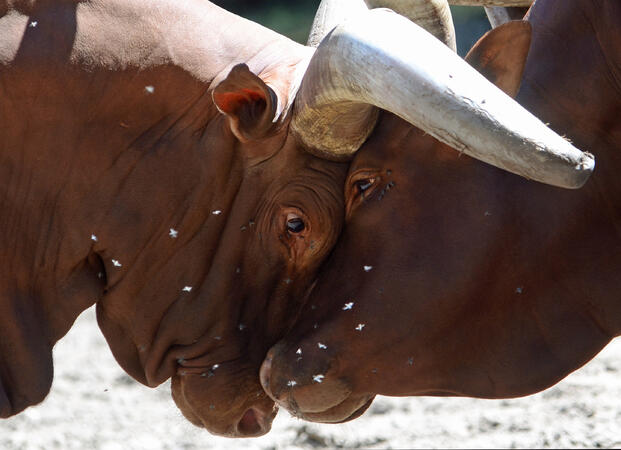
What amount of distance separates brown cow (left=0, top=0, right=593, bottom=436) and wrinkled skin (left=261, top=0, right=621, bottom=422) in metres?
0.14

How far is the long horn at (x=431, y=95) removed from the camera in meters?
2.65

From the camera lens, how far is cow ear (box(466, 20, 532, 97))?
124 inches

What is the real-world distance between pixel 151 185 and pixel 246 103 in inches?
14.3

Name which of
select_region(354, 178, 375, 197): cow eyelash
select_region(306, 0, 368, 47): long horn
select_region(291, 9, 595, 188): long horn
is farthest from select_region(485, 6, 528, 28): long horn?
select_region(291, 9, 595, 188): long horn

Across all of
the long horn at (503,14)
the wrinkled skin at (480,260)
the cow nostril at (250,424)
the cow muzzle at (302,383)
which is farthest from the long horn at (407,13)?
Answer: the cow nostril at (250,424)

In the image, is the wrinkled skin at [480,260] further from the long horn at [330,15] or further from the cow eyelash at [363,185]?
the long horn at [330,15]

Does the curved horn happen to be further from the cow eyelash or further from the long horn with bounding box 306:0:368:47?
the cow eyelash

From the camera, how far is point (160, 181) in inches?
135

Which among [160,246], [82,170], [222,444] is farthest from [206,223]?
[222,444]

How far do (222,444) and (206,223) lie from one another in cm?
194

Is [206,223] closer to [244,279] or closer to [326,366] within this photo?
[244,279]

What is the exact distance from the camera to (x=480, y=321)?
11.2 ft

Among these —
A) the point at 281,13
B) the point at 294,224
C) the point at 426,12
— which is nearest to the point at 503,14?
the point at 426,12

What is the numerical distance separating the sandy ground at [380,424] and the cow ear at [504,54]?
2309mm
